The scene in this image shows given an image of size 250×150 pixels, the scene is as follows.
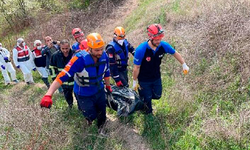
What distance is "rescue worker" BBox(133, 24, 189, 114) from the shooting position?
143 inches

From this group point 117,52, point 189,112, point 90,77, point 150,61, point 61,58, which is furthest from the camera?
point 117,52

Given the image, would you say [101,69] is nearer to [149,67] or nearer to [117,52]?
[149,67]

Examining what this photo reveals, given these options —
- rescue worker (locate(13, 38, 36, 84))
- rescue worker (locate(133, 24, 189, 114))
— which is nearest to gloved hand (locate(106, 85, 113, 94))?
rescue worker (locate(133, 24, 189, 114))

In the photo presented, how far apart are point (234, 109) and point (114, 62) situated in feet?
8.57

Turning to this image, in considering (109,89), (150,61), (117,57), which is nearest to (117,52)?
(117,57)

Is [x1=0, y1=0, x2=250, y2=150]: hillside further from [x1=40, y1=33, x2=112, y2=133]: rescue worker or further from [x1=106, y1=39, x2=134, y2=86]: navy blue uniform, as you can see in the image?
[x1=106, y1=39, x2=134, y2=86]: navy blue uniform

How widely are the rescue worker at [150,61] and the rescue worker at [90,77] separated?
0.62 m

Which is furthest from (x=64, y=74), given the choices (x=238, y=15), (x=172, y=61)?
(x=238, y=15)

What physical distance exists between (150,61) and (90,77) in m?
1.16

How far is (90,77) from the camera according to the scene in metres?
3.59

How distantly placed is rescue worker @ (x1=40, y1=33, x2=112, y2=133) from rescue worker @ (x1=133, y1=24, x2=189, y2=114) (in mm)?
621

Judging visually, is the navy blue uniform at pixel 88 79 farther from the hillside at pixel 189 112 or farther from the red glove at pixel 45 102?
the hillside at pixel 189 112

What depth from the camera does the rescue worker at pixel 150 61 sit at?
3.64m

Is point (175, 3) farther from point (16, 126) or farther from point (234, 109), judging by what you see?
point (16, 126)
